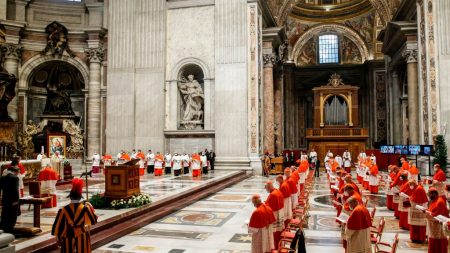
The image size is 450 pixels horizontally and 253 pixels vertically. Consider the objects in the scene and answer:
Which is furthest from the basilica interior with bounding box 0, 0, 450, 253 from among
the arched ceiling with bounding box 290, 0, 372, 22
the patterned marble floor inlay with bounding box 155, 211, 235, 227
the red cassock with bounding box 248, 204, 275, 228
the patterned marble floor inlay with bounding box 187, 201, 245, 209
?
the red cassock with bounding box 248, 204, 275, 228

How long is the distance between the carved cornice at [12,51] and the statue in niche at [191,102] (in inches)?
331

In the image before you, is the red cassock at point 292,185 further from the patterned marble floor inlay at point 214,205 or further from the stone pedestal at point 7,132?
the stone pedestal at point 7,132

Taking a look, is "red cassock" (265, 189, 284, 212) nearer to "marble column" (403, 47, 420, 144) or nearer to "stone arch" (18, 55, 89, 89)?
"marble column" (403, 47, 420, 144)

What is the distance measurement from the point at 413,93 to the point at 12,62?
20.5 metres

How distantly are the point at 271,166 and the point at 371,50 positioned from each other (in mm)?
17131

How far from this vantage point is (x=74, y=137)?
21.2 metres

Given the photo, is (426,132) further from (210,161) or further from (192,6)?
(192,6)

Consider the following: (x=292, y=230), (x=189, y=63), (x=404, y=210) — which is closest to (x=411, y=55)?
(x=189, y=63)

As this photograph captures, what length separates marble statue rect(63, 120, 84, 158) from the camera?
21000 mm

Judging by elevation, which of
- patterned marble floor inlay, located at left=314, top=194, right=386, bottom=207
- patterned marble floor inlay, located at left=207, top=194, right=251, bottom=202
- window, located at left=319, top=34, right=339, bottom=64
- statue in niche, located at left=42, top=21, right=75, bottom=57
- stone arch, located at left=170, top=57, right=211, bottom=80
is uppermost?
window, located at left=319, top=34, right=339, bottom=64

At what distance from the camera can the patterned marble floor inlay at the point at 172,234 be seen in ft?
23.4

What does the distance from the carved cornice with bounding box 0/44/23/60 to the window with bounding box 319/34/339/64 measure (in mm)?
22691

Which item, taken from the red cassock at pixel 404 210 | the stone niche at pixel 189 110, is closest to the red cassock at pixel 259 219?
the red cassock at pixel 404 210

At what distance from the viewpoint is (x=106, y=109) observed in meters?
21.0
